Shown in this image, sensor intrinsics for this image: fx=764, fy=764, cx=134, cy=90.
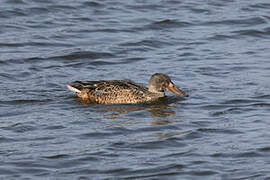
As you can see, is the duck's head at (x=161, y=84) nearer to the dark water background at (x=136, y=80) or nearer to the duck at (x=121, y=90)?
the duck at (x=121, y=90)

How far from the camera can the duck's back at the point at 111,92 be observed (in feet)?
42.1

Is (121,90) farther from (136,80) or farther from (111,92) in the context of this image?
(136,80)

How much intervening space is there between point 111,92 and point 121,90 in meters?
0.17

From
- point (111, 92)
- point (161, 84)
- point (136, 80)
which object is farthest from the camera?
point (136, 80)

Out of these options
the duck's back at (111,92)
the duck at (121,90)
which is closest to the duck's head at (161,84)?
the duck at (121,90)

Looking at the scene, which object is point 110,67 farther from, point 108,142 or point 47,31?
point 108,142

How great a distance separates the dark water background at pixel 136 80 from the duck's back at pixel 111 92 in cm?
→ 20

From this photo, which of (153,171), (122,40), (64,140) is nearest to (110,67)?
(122,40)

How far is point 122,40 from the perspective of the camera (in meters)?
17.5

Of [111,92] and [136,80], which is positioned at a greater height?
[111,92]

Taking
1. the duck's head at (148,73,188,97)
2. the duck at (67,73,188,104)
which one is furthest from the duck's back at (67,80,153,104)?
the duck's head at (148,73,188,97)

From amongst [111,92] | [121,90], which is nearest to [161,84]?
[121,90]

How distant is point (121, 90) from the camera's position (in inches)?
505

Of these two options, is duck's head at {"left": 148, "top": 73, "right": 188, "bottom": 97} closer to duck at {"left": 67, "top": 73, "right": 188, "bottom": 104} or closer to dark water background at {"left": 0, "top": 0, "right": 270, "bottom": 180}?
duck at {"left": 67, "top": 73, "right": 188, "bottom": 104}
